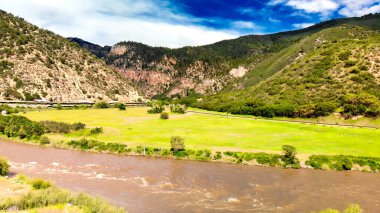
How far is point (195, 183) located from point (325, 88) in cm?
7457

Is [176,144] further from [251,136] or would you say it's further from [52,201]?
[52,201]

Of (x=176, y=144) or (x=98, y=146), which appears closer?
(x=176, y=144)

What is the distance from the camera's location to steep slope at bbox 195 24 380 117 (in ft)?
264

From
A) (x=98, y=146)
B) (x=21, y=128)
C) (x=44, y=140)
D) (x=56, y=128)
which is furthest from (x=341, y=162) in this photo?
(x=21, y=128)

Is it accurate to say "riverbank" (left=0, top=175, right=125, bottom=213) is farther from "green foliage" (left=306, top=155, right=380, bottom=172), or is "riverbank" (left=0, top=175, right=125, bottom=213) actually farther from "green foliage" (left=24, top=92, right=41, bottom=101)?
"green foliage" (left=24, top=92, right=41, bottom=101)

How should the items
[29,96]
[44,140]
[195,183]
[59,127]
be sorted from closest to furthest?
1. [195,183]
2. [44,140]
3. [59,127]
4. [29,96]

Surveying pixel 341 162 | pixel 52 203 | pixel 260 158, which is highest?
pixel 52 203

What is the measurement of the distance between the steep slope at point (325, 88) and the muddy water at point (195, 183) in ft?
141

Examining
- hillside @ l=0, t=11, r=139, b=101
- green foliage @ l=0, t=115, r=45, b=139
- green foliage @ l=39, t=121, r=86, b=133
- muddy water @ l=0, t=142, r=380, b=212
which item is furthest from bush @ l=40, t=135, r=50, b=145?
hillside @ l=0, t=11, r=139, b=101

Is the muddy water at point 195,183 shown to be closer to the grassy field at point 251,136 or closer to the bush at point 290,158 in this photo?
the bush at point 290,158

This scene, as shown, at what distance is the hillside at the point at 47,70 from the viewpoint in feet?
371

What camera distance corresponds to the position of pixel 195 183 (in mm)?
33688

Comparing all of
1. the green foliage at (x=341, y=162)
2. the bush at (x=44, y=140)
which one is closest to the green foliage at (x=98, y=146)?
the bush at (x=44, y=140)

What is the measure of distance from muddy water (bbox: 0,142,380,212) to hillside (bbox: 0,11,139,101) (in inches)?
2921
